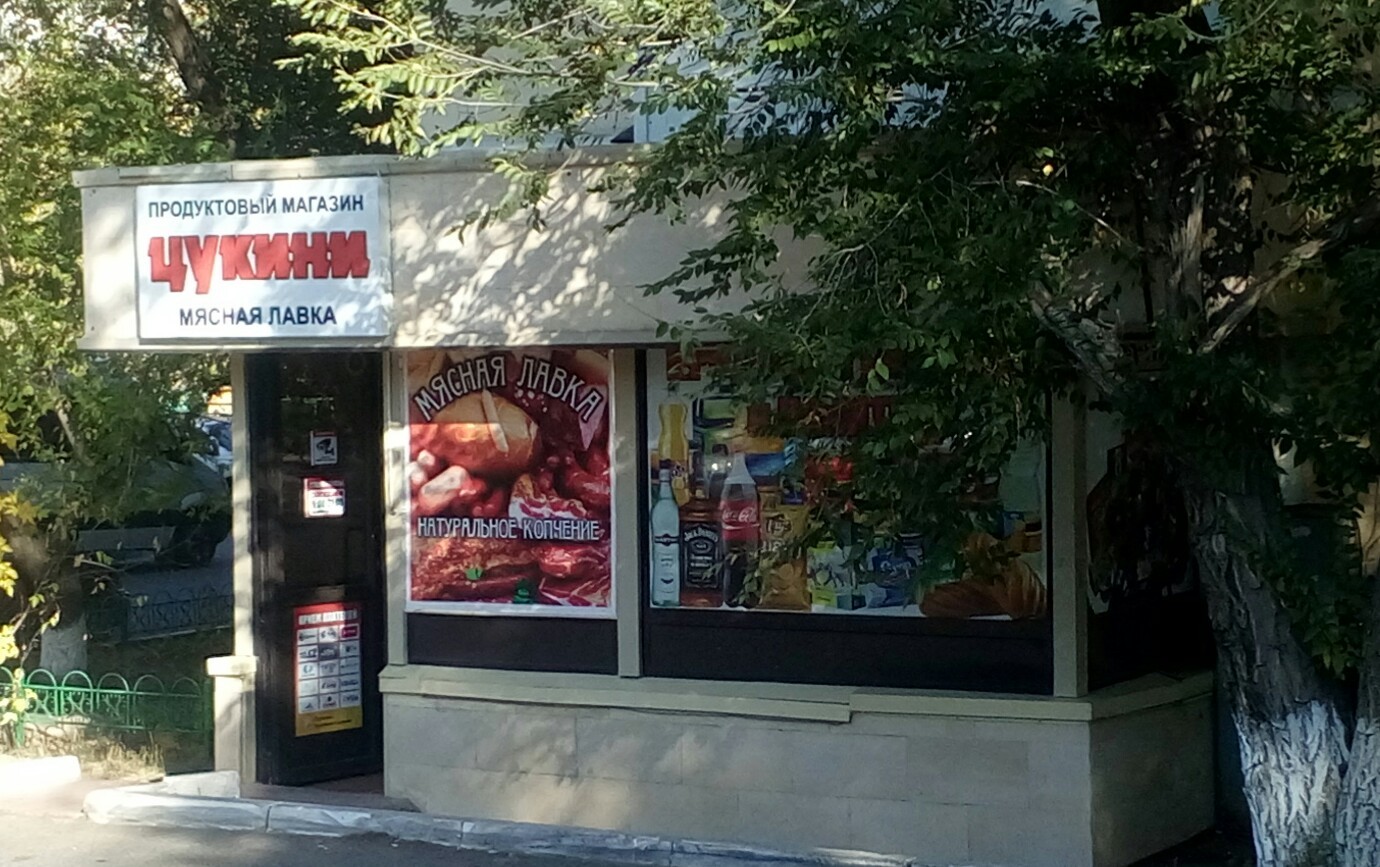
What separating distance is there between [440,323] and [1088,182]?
375 centimetres

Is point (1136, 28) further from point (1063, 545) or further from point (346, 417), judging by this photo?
point (346, 417)

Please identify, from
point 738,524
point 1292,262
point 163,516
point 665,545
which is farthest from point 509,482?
point 163,516

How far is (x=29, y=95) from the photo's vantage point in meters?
11.6

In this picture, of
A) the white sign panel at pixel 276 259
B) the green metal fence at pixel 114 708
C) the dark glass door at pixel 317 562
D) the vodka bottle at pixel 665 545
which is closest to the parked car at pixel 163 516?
the green metal fence at pixel 114 708

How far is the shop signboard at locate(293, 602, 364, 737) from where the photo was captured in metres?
10.5

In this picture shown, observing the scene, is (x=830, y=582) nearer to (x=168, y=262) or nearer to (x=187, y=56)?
(x=168, y=262)

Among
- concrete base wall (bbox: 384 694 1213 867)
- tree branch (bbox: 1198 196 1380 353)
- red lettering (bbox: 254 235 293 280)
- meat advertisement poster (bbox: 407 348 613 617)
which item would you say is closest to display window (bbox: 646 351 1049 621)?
meat advertisement poster (bbox: 407 348 613 617)

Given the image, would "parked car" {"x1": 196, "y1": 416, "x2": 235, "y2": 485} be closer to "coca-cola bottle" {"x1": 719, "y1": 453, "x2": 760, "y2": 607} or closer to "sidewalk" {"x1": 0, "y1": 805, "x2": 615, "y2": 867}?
"sidewalk" {"x1": 0, "y1": 805, "x2": 615, "y2": 867}

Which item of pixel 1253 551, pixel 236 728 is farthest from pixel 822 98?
pixel 236 728

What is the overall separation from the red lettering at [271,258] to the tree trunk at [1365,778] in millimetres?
5969

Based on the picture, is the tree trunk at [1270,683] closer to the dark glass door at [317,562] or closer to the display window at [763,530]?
the display window at [763,530]

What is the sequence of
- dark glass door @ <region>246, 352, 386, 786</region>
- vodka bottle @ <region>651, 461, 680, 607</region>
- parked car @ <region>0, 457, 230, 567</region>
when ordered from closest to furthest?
vodka bottle @ <region>651, 461, 680, 607</region> < dark glass door @ <region>246, 352, 386, 786</region> < parked car @ <region>0, 457, 230, 567</region>

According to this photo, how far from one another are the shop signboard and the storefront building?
0.07ft

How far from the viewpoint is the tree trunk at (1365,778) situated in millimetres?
6613
